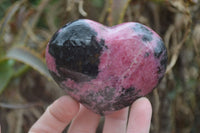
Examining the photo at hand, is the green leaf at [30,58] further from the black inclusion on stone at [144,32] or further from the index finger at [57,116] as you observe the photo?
the black inclusion on stone at [144,32]

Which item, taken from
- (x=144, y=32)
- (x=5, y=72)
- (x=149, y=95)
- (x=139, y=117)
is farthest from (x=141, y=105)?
(x=5, y=72)

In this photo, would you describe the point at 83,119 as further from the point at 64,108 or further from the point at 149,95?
the point at 149,95

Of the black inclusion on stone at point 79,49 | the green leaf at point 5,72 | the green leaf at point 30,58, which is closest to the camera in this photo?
the black inclusion on stone at point 79,49

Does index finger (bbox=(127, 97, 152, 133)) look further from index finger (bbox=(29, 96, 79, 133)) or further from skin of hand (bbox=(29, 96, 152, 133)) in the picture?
index finger (bbox=(29, 96, 79, 133))

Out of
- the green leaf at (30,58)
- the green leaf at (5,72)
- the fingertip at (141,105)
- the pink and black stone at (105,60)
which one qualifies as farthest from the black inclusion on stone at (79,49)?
the green leaf at (5,72)

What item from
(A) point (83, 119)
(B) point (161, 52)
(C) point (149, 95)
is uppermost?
(B) point (161, 52)

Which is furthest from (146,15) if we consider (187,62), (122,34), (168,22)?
(122,34)
